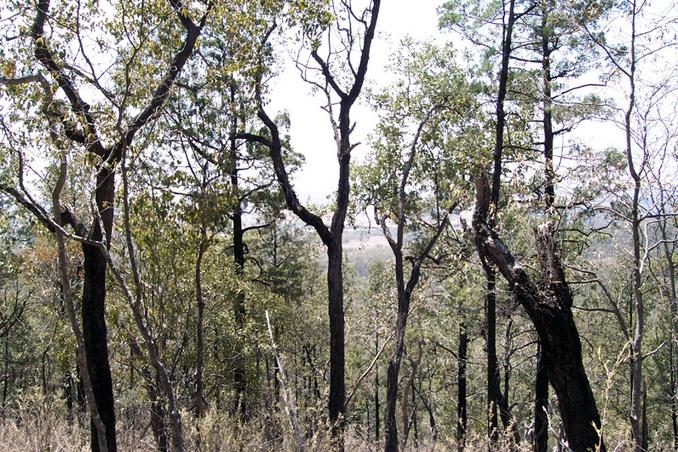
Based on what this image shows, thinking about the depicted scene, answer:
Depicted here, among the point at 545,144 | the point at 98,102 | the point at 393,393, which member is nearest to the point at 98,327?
the point at 98,102

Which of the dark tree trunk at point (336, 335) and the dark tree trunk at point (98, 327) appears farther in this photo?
the dark tree trunk at point (336, 335)

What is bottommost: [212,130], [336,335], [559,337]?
[336,335]

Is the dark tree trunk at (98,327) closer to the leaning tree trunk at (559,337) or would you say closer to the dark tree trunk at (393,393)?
the leaning tree trunk at (559,337)

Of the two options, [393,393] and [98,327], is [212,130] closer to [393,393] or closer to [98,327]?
[98,327]

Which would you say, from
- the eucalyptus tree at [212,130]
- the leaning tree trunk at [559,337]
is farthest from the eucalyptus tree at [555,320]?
the eucalyptus tree at [212,130]

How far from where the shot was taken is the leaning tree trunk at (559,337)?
17.5 feet

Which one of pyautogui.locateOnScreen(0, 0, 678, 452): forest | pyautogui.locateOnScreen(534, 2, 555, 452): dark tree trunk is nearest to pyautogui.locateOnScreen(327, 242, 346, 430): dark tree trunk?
pyautogui.locateOnScreen(0, 0, 678, 452): forest

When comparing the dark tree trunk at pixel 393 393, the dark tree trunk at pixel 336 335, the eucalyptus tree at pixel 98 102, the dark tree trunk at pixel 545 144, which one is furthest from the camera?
the dark tree trunk at pixel 393 393

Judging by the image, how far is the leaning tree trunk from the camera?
533 centimetres

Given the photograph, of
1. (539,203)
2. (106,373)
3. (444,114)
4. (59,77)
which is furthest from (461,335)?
(59,77)

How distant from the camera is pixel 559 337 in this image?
5.51 meters

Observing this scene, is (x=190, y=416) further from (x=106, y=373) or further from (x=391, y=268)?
(x=391, y=268)

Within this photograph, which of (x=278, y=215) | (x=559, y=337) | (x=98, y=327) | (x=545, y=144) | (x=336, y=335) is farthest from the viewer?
(x=278, y=215)

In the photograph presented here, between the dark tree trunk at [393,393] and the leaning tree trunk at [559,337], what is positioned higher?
the leaning tree trunk at [559,337]
